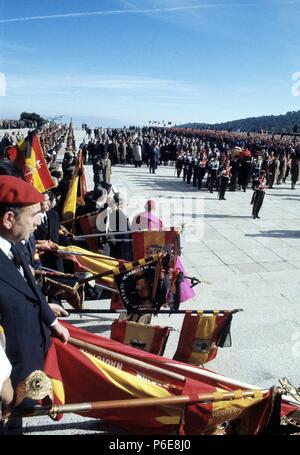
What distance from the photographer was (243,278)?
7754 mm

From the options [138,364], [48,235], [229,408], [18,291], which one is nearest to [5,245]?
[18,291]

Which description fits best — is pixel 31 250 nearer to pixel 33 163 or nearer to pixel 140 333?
pixel 140 333

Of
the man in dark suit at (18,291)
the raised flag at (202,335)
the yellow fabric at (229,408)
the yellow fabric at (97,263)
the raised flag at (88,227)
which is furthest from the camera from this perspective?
the raised flag at (88,227)

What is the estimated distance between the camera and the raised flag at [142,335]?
4.11 m

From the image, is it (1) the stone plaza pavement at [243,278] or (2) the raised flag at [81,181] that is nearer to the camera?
(1) the stone plaza pavement at [243,278]

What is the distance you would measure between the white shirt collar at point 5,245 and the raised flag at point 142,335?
1966 mm

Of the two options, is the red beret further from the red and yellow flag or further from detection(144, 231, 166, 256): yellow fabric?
detection(144, 231, 166, 256): yellow fabric

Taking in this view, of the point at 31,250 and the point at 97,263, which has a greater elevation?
the point at 31,250

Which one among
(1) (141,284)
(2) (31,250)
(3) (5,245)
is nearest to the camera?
(3) (5,245)

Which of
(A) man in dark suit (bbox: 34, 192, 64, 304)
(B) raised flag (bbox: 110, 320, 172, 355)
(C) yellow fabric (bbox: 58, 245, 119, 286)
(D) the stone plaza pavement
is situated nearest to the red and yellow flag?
(C) yellow fabric (bbox: 58, 245, 119, 286)

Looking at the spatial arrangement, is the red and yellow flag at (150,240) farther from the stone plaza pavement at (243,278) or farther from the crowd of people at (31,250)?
the stone plaza pavement at (243,278)

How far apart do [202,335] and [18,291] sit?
239 centimetres

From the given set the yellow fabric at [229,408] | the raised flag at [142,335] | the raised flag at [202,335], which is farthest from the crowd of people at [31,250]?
the raised flag at [202,335]

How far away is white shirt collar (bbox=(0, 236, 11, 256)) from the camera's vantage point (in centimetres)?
256
